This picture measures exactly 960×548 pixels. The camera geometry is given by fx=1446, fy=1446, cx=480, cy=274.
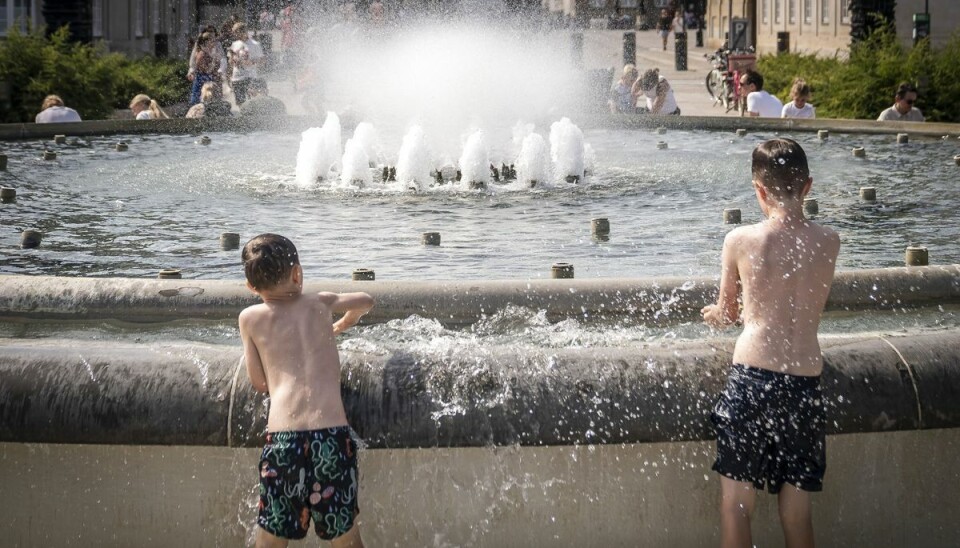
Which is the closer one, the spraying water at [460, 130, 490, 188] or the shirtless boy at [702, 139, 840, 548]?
the shirtless boy at [702, 139, 840, 548]

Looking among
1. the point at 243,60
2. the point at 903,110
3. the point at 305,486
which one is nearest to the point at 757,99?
the point at 903,110

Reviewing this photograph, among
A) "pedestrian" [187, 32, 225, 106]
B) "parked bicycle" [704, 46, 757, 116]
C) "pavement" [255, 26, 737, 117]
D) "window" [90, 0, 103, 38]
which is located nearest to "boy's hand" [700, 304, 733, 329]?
"pedestrian" [187, 32, 225, 106]

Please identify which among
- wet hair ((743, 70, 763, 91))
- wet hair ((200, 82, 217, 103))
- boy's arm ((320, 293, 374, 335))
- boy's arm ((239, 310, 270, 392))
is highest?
wet hair ((743, 70, 763, 91))

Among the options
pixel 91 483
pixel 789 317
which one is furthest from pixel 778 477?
pixel 91 483

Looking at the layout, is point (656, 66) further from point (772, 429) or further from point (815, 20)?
point (772, 429)

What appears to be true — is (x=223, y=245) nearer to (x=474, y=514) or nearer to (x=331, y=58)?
(x=474, y=514)

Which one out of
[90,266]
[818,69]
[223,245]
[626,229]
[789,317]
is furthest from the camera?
[818,69]

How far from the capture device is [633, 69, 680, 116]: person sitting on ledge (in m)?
19.1

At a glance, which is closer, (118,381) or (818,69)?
(118,381)

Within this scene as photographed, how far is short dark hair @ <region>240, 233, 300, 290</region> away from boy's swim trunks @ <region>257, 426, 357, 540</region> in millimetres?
409

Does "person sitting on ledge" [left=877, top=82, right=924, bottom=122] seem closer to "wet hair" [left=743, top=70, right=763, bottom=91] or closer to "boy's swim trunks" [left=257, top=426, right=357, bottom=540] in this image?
"wet hair" [left=743, top=70, right=763, bottom=91]

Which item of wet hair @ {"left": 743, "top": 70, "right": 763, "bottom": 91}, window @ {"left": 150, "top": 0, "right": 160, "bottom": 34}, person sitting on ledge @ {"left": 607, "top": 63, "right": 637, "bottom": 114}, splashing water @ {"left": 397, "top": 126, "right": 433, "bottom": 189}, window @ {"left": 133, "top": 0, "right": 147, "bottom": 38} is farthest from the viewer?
window @ {"left": 150, "top": 0, "right": 160, "bottom": 34}

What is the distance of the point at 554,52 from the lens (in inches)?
1455

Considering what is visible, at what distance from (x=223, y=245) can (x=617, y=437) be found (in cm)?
385
